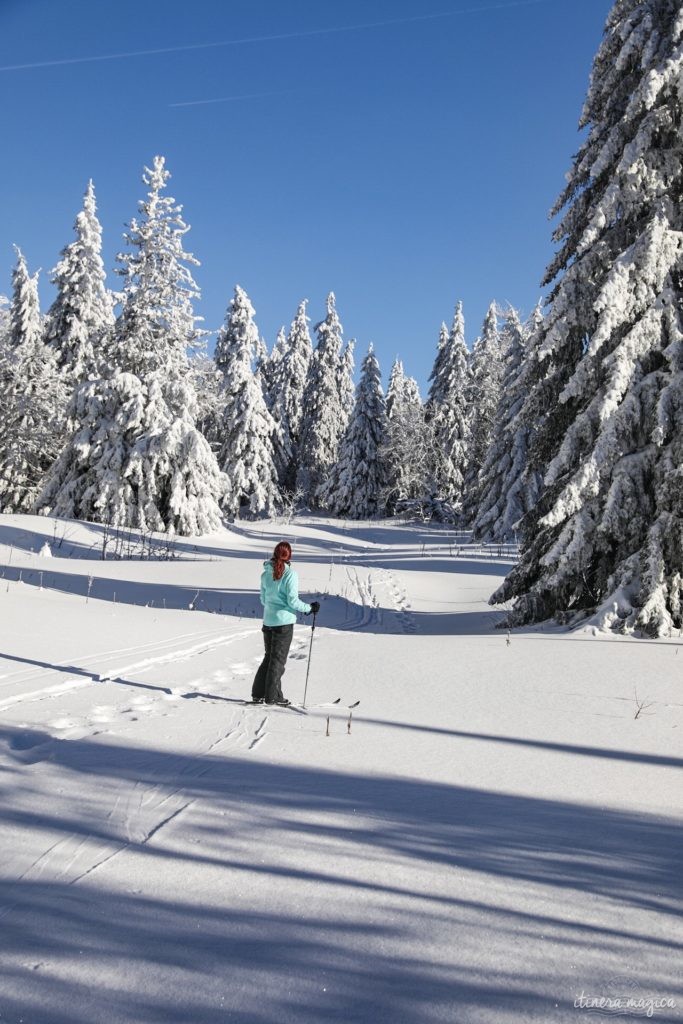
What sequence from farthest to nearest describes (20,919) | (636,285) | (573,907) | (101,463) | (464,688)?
1. (101,463)
2. (636,285)
3. (464,688)
4. (573,907)
5. (20,919)

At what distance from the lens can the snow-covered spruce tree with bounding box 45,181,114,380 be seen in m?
33.5

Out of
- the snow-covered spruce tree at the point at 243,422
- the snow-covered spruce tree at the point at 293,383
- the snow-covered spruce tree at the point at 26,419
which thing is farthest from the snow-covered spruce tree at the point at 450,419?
the snow-covered spruce tree at the point at 26,419

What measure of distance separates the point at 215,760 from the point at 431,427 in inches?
1703

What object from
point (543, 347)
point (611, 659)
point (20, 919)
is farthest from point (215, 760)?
point (543, 347)

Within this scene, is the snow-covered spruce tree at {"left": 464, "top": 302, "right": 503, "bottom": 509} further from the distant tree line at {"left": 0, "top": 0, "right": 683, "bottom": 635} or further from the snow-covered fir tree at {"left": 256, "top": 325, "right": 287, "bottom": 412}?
the snow-covered fir tree at {"left": 256, "top": 325, "right": 287, "bottom": 412}

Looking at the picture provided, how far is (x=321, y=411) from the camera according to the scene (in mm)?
58281

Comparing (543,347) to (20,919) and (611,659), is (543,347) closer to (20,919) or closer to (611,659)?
(611,659)

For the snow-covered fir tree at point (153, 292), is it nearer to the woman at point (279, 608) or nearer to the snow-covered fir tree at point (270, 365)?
the woman at point (279, 608)

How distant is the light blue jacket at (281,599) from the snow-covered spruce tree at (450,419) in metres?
39.8

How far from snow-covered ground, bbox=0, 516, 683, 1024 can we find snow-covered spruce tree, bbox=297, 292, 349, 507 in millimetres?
50910

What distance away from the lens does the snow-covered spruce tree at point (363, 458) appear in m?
50.3

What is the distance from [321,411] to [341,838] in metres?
56.1

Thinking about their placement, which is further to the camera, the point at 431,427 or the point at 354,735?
the point at 431,427

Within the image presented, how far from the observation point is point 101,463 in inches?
955
